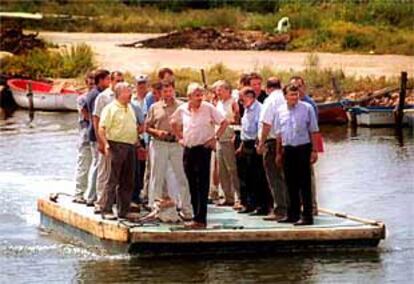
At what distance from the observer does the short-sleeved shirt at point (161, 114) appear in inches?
682

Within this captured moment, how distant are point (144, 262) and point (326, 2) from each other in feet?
175

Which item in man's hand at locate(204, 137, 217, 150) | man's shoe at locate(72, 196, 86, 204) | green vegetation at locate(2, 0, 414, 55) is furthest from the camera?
green vegetation at locate(2, 0, 414, 55)

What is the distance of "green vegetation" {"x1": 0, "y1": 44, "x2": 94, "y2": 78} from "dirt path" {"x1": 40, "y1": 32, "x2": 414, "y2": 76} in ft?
5.58

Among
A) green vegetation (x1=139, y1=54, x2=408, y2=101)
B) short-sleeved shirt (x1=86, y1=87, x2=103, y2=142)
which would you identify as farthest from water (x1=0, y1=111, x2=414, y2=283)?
green vegetation (x1=139, y1=54, x2=408, y2=101)

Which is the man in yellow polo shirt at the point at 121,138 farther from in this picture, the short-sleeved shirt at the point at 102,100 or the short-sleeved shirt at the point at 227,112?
the short-sleeved shirt at the point at 227,112

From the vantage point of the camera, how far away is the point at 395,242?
18609 millimetres

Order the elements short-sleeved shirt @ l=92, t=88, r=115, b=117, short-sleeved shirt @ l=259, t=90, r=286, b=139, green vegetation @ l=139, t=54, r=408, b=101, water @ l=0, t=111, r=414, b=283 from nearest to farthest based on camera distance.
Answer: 1. water @ l=0, t=111, r=414, b=283
2. short-sleeved shirt @ l=259, t=90, r=286, b=139
3. short-sleeved shirt @ l=92, t=88, r=115, b=117
4. green vegetation @ l=139, t=54, r=408, b=101

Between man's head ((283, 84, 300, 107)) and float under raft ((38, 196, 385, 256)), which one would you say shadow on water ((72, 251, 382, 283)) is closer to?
float under raft ((38, 196, 385, 256))

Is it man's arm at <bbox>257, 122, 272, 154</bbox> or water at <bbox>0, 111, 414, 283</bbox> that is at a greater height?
man's arm at <bbox>257, 122, 272, 154</bbox>

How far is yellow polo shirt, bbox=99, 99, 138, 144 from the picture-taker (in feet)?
56.4

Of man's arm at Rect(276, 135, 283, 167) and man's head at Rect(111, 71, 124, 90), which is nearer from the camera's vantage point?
man's arm at Rect(276, 135, 283, 167)

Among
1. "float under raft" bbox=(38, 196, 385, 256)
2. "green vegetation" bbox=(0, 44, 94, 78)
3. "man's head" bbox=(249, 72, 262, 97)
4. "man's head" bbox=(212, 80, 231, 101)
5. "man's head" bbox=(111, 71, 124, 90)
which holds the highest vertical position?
"man's head" bbox=(111, 71, 124, 90)

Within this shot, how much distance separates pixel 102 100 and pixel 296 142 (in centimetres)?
232

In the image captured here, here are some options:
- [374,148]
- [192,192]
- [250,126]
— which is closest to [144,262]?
[192,192]
